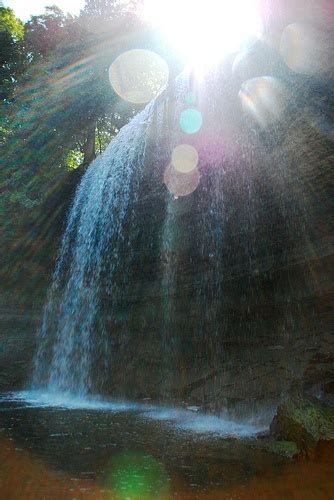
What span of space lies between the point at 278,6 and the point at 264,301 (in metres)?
5.40

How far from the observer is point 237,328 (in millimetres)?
8086

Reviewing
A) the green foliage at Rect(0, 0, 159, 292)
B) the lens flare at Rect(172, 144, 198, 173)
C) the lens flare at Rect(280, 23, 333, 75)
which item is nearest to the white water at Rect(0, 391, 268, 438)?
the green foliage at Rect(0, 0, 159, 292)

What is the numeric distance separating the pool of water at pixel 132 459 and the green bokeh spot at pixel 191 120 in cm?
627

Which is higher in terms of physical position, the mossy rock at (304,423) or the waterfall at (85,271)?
the waterfall at (85,271)

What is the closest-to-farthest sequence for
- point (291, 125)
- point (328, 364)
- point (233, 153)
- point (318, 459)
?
point (318, 459) → point (328, 364) → point (291, 125) → point (233, 153)

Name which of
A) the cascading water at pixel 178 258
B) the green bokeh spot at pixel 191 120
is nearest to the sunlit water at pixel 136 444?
the cascading water at pixel 178 258

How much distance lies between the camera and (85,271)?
1119cm

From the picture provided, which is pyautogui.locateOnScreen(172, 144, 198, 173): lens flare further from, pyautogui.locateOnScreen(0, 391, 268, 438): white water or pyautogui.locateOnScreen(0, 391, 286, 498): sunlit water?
pyautogui.locateOnScreen(0, 391, 286, 498): sunlit water

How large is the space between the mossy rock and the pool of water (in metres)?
0.32

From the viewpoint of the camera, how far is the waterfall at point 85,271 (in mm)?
10320

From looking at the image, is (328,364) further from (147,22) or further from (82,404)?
(147,22)

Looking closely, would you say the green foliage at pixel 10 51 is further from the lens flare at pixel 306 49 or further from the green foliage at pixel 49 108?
the lens flare at pixel 306 49

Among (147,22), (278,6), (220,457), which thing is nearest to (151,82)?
(147,22)

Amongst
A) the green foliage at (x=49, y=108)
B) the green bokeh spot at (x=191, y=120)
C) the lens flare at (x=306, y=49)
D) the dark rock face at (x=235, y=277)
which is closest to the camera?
the dark rock face at (x=235, y=277)
